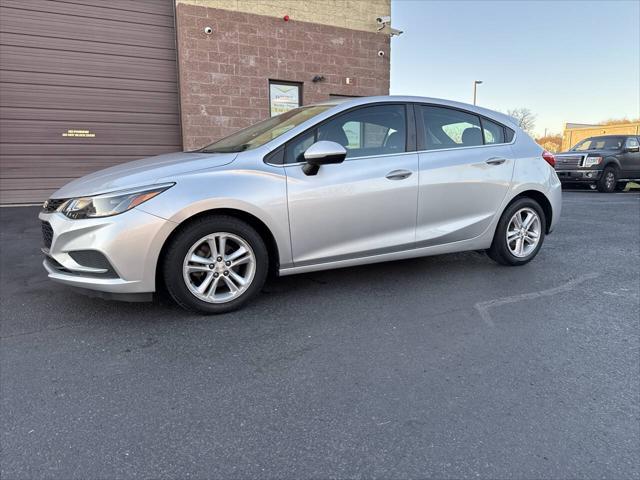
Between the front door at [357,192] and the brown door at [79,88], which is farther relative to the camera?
the brown door at [79,88]

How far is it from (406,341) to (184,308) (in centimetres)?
159

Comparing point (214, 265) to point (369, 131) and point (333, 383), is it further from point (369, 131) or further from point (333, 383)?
point (369, 131)

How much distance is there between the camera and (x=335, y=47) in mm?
10117

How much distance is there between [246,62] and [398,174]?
6693mm

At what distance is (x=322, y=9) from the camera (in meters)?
9.84

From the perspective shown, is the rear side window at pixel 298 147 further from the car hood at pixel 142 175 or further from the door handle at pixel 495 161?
the door handle at pixel 495 161

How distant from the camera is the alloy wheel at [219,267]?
3.18 metres

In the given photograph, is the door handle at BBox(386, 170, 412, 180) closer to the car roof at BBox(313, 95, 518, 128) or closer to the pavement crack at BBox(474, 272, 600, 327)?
the car roof at BBox(313, 95, 518, 128)

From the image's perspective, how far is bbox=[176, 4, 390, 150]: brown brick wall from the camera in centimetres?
881

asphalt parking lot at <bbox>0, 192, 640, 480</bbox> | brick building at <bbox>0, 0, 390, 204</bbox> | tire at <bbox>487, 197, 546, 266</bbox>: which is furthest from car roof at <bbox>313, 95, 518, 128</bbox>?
brick building at <bbox>0, 0, 390, 204</bbox>

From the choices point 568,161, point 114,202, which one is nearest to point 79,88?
point 114,202

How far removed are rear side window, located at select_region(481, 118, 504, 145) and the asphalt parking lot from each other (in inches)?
55.7

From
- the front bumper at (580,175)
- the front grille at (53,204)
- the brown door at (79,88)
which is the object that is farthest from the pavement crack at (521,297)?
the front bumper at (580,175)

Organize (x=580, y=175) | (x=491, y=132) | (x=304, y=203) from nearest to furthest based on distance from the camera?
(x=304, y=203) → (x=491, y=132) → (x=580, y=175)
